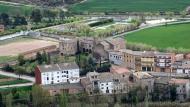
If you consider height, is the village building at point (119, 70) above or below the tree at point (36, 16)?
below

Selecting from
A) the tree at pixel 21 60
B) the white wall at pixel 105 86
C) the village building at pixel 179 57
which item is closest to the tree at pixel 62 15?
the tree at pixel 21 60

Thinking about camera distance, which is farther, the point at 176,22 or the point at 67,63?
the point at 176,22

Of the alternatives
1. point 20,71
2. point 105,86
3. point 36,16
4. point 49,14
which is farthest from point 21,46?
point 105,86

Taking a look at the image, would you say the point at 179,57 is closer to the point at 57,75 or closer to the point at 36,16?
the point at 57,75

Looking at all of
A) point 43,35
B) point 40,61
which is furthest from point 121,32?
point 40,61

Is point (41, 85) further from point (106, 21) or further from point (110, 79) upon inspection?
point (106, 21)

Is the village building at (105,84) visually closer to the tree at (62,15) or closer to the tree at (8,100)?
the tree at (8,100)
